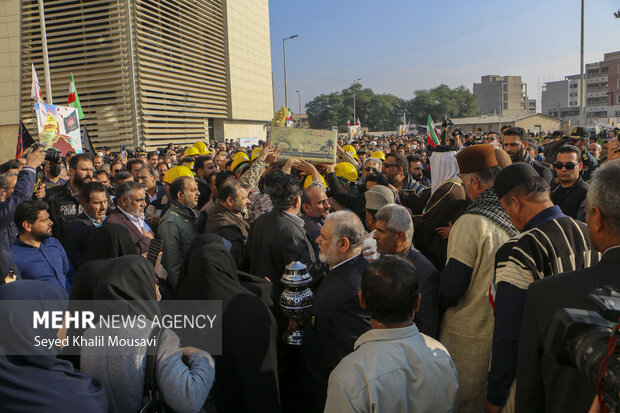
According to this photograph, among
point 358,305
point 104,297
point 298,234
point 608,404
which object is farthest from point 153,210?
point 608,404

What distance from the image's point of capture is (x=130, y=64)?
1969cm

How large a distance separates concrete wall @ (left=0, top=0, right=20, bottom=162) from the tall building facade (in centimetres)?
27

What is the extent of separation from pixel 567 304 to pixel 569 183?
4.72 m

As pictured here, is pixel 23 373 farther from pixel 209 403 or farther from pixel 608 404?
pixel 608 404

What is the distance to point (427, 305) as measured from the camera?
112 inches

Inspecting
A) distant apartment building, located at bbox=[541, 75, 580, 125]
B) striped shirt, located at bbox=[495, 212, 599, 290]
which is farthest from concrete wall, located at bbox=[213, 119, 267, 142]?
distant apartment building, located at bbox=[541, 75, 580, 125]

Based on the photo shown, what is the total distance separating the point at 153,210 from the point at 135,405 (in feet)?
14.5

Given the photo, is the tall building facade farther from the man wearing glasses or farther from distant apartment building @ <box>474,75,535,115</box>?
distant apartment building @ <box>474,75,535,115</box>

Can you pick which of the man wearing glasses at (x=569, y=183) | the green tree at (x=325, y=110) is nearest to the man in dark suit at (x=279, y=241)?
the man wearing glasses at (x=569, y=183)

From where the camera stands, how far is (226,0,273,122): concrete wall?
29.8 m

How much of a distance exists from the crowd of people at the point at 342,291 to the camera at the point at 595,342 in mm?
516

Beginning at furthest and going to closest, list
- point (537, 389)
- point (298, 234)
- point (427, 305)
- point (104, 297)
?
1. point (298, 234)
2. point (427, 305)
3. point (104, 297)
4. point (537, 389)

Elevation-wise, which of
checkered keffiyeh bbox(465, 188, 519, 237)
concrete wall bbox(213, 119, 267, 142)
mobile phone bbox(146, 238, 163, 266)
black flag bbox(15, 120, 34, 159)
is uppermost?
concrete wall bbox(213, 119, 267, 142)

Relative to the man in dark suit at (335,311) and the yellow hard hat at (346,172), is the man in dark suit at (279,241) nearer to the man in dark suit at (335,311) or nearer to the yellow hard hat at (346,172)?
the man in dark suit at (335,311)
